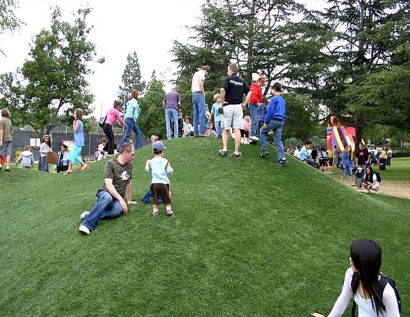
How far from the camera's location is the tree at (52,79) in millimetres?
30797

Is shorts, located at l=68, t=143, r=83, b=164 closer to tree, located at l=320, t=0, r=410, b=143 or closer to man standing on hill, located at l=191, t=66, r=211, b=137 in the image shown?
man standing on hill, located at l=191, t=66, r=211, b=137

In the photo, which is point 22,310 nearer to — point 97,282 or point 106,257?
point 97,282

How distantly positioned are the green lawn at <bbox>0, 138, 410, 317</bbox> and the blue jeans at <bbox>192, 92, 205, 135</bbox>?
2856 millimetres

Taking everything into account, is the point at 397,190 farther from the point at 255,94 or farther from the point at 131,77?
the point at 131,77

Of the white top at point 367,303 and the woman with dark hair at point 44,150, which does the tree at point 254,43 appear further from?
the white top at point 367,303

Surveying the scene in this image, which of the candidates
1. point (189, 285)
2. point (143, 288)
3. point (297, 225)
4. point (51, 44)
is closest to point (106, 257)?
point (143, 288)

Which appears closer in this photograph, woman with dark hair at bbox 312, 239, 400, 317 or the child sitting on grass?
woman with dark hair at bbox 312, 239, 400, 317

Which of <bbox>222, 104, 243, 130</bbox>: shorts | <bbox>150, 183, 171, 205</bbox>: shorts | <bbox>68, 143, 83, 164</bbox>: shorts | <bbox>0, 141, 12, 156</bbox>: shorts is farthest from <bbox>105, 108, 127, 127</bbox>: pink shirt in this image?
<bbox>150, 183, 171, 205</bbox>: shorts

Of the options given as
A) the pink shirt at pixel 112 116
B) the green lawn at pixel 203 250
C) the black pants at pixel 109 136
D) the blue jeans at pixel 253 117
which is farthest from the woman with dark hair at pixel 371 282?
the black pants at pixel 109 136

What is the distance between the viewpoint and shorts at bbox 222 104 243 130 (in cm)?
1004

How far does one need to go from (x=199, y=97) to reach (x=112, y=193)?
6216 millimetres

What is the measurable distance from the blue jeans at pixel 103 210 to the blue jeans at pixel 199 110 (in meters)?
6.18

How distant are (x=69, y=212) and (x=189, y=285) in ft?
11.9

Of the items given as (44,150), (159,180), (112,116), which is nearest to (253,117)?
(112,116)
